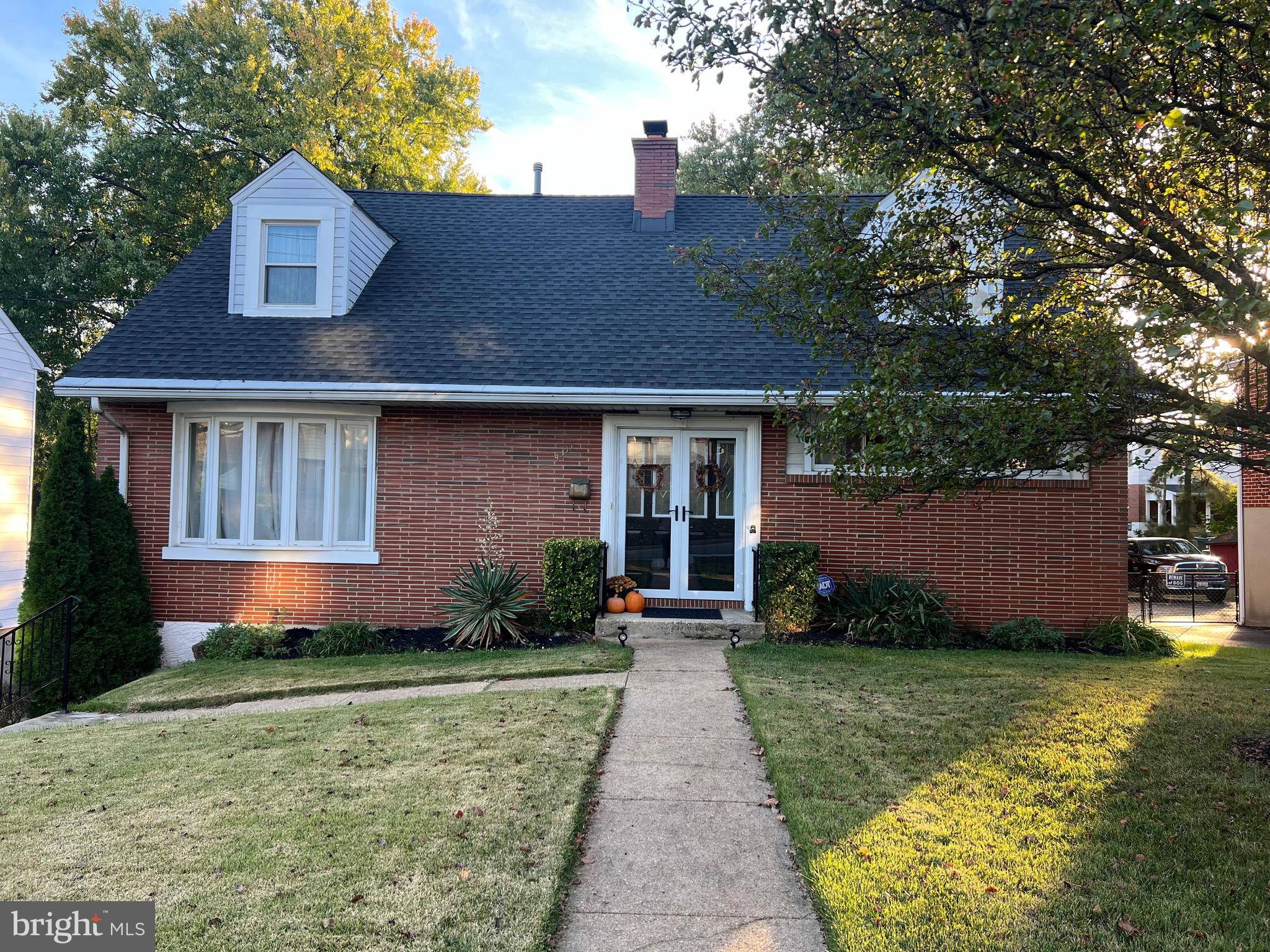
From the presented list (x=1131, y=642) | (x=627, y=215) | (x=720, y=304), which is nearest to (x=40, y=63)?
(x=627, y=215)

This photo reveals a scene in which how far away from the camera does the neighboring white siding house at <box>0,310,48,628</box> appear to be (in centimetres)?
1365

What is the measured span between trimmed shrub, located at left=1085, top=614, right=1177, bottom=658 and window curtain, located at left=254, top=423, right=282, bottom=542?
10673 mm

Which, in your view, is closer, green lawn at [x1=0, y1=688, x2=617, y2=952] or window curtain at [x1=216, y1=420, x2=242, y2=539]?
green lawn at [x1=0, y1=688, x2=617, y2=952]

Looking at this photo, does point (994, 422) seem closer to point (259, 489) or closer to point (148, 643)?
point (259, 489)

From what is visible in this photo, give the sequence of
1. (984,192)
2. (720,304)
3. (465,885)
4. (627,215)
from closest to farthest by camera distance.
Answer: (465,885) → (984,192) → (720,304) → (627,215)

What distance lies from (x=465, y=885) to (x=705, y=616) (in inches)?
253

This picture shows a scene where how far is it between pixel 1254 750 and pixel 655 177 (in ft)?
36.7

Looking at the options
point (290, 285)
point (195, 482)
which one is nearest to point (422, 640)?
point (195, 482)

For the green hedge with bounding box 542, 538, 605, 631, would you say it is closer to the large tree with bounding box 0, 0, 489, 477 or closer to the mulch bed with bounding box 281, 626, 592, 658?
the mulch bed with bounding box 281, 626, 592, 658

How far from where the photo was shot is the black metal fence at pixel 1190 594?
15859mm

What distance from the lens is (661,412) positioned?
10.2 m

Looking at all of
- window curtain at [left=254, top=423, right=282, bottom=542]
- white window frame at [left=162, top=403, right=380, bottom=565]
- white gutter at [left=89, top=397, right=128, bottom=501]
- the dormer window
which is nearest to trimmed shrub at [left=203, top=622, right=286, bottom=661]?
white window frame at [left=162, top=403, right=380, bottom=565]

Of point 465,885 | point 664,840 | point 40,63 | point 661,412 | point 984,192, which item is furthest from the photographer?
point 40,63

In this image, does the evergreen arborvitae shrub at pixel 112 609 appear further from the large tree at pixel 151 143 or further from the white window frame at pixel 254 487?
the large tree at pixel 151 143
